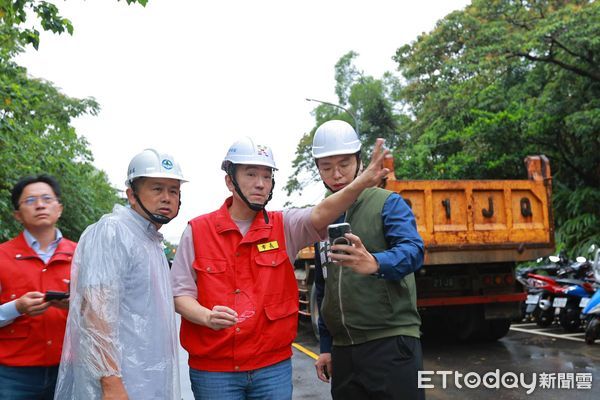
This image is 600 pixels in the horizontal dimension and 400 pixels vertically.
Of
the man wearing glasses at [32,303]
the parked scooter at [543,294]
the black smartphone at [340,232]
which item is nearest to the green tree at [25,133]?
the man wearing glasses at [32,303]

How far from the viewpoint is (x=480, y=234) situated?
796 centimetres

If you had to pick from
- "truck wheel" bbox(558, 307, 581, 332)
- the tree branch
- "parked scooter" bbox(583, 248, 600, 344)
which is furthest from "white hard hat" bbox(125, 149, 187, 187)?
the tree branch

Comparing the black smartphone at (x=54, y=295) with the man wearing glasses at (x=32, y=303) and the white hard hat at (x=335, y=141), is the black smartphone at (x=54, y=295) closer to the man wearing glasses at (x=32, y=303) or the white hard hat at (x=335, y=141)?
the man wearing glasses at (x=32, y=303)

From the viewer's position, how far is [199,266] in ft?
9.30

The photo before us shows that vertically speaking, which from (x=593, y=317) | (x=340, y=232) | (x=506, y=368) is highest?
(x=340, y=232)

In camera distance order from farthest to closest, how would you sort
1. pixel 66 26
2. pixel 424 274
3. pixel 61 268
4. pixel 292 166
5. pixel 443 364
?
pixel 292 166 → pixel 424 274 → pixel 443 364 → pixel 66 26 → pixel 61 268

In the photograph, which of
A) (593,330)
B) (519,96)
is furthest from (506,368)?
(519,96)

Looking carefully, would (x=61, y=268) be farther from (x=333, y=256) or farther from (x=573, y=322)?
(x=573, y=322)

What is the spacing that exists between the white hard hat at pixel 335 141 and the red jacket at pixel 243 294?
470 mm

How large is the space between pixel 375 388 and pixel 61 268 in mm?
1742

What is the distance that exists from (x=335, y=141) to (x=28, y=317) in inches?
70.1

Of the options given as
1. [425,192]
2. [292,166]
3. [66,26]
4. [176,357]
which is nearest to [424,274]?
[425,192]

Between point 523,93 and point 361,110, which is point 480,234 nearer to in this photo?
point 523,93

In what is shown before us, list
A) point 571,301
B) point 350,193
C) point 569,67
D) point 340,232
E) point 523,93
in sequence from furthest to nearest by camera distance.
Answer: point 523,93 < point 569,67 < point 571,301 < point 350,193 < point 340,232
